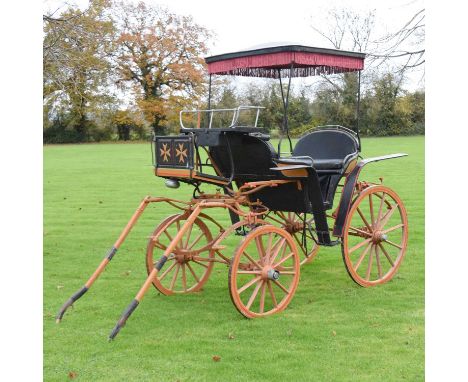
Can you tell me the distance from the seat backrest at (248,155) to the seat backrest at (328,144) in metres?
1.27

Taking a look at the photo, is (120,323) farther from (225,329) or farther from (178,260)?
(178,260)

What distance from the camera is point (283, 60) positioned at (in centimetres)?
559

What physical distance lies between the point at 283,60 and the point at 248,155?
2.99 ft

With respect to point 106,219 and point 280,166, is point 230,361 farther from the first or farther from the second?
point 106,219

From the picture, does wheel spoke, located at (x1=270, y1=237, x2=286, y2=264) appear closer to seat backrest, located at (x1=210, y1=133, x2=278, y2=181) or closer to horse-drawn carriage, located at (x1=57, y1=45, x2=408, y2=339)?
horse-drawn carriage, located at (x1=57, y1=45, x2=408, y2=339)

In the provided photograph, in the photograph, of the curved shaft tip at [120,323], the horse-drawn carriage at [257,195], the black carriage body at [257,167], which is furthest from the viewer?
the black carriage body at [257,167]

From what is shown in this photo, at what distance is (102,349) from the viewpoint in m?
4.53

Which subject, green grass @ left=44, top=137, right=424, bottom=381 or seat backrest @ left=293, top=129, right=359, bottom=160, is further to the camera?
seat backrest @ left=293, top=129, right=359, bottom=160

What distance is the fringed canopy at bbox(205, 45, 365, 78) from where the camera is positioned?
5590mm

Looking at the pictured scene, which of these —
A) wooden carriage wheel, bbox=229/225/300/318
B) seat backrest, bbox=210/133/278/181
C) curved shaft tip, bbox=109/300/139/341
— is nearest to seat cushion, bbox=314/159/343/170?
seat backrest, bbox=210/133/278/181

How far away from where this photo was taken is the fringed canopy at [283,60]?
5590mm

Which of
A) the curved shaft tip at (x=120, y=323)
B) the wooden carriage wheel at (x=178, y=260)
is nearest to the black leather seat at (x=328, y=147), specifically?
the wooden carriage wheel at (x=178, y=260)

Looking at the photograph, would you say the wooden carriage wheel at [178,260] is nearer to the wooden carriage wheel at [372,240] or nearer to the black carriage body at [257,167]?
the black carriage body at [257,167]

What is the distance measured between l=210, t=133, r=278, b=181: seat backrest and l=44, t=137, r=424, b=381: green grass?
3.93 feet
